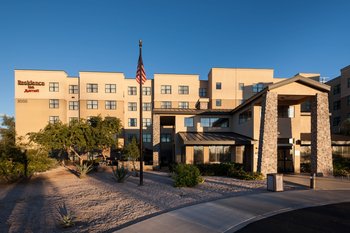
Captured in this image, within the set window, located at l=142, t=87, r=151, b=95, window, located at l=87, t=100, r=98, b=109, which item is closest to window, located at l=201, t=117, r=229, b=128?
window, located at l=142, t=87, r=151, b=95

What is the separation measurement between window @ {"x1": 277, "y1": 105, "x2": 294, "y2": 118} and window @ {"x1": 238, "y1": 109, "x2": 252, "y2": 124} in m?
3.10

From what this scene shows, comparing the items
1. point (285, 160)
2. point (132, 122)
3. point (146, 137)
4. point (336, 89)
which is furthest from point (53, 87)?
point (336, 89)

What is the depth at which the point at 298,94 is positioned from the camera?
60.6ft

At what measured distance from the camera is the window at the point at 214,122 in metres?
24.9

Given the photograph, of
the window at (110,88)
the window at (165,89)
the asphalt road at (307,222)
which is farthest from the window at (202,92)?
the asphalt road at (307,222)

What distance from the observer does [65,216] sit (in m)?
7.49

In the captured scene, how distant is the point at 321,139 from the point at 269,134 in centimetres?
500

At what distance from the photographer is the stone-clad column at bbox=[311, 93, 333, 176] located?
60.8 ft

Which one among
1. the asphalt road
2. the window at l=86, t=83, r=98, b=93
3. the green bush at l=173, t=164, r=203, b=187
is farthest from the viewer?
the window at l=86, t=83, r=98, b=93

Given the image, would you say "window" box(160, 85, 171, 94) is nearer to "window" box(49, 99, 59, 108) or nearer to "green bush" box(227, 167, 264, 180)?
"window" box(49, 99, 59, 108)

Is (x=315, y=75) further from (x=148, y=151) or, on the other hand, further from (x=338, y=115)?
(x=148, y=151)

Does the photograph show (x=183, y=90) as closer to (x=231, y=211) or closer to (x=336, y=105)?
(x=336, y=105)

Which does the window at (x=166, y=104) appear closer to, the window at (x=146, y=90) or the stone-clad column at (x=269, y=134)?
the window at (x=146, y=90)

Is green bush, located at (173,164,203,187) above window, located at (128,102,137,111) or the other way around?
the other way around
